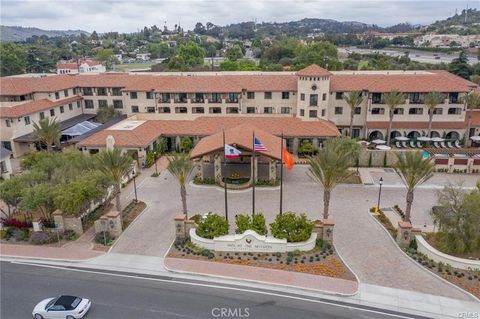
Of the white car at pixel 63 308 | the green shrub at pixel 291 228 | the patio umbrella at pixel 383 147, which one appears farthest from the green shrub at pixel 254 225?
the patio umbrella at pixel 383 147

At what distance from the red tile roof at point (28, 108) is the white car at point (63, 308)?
A: 126 feet

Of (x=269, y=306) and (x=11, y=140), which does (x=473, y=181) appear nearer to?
(x=269, y=306)

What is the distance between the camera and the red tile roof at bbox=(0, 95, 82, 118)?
5167 cm

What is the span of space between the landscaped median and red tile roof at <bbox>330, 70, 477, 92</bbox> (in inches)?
1304

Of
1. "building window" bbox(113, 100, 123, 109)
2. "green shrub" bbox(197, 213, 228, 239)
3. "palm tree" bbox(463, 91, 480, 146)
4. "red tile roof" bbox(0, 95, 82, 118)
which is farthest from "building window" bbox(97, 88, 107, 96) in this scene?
"palm tree" bbox(463, 91, 480, 146)

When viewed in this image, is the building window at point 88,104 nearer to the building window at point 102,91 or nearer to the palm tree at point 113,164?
the building window at point 102,91

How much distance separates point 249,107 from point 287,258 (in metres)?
35.6

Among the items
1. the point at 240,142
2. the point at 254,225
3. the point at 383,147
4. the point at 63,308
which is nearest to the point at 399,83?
the point at 383,147

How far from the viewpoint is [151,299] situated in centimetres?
2306

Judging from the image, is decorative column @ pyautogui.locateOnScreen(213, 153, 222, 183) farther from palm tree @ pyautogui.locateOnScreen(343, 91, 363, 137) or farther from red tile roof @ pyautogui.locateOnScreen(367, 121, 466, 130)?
red tile roof @ pyautogui.locateOnScreen(367, 121, 466, 130)

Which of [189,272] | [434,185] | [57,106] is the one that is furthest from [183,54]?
[189,272]

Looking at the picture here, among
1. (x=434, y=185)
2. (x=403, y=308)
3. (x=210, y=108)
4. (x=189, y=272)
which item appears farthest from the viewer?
(x=210, y=108)

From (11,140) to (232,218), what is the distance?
37.2 m

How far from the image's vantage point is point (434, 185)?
133 ft
